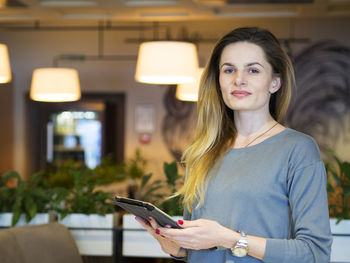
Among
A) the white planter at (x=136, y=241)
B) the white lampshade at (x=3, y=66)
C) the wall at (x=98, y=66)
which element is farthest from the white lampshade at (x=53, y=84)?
the wall at (x=98, y=66)

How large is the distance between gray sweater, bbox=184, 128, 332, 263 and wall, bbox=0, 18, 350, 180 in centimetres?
559

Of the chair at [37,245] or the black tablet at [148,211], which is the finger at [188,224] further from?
the chair at [37,245]

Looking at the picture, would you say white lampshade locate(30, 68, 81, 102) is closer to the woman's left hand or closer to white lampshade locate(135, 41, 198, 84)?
white lampshade locate(135, 41, 198, 84)

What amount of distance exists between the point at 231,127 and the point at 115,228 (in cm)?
174

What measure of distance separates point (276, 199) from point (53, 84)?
11.7 ft

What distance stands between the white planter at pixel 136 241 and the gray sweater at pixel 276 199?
1.63 m

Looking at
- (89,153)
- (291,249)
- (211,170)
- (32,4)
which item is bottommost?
(89,153)

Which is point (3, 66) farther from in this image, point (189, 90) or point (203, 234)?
point (203, 234)

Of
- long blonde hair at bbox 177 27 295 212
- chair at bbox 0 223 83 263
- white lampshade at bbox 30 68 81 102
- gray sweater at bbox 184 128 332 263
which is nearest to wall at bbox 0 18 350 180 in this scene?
white lampshade at bbox 30 68 81 102

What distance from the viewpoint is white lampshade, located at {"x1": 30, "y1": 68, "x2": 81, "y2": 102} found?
4676mm

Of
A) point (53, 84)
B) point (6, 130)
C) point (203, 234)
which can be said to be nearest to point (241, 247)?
point (203, 234)

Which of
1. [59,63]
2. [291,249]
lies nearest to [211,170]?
[291,249]

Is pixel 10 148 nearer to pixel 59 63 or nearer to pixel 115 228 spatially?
pixel 59 63

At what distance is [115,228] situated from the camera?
10.7 feet
